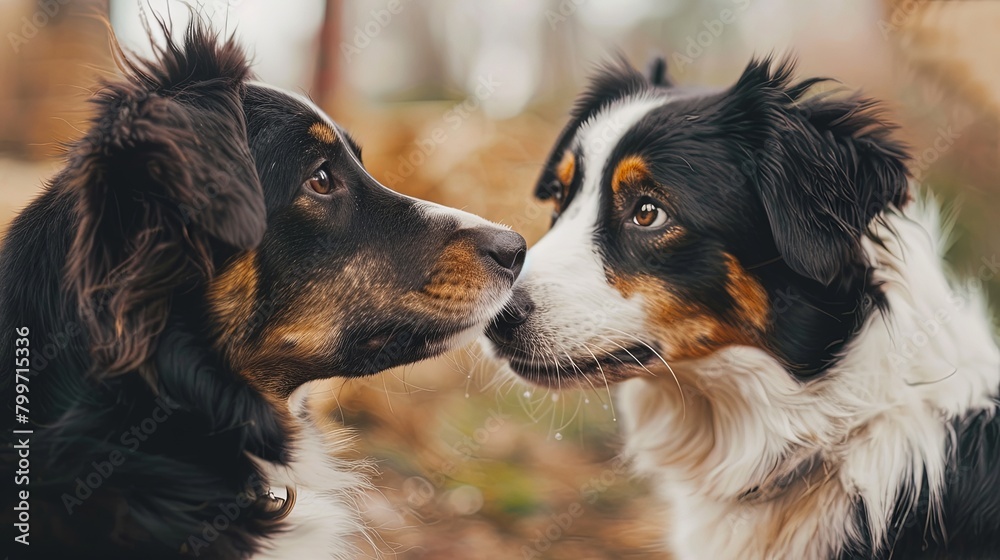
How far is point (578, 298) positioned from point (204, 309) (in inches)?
42.3

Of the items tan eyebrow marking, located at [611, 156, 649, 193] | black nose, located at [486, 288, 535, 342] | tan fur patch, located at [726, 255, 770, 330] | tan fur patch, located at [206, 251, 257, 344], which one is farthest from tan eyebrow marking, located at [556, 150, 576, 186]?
tan fur patch, located at [206, 251, 257, 344]

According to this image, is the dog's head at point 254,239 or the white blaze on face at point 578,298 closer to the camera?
the dog's head at point 254,239

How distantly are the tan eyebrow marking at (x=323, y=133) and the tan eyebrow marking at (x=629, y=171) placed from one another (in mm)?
873

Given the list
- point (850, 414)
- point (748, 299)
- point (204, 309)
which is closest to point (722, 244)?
point (748, 299)

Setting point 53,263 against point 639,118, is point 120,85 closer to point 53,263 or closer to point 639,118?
point 53,263

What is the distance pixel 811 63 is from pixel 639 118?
1.92 meters

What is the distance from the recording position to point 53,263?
1.70m

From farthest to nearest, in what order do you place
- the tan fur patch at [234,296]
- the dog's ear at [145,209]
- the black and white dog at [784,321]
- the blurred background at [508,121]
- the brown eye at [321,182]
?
the blurred background at [508,121] < the black and white dog at [784,321] < the brown eye at [321,182] < the tan fur patch at [234,296] < the dog's ear at [145,209]

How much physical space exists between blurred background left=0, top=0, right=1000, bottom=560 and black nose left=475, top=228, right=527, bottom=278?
938mm

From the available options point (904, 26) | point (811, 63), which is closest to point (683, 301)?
point (811, 63)

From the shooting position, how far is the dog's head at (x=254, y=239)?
163 centimetres

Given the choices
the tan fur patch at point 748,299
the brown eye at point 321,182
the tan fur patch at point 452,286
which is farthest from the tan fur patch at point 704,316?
the brown eye at point 321,182

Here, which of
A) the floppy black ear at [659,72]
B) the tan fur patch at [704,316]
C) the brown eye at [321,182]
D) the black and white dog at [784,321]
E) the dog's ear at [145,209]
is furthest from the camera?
the floppy black ear at [659,72]

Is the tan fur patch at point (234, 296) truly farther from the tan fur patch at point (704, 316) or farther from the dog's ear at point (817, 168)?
the dog's ear at point (817, 168)
